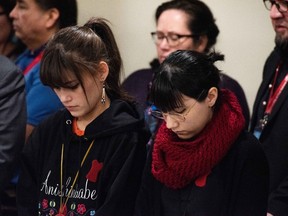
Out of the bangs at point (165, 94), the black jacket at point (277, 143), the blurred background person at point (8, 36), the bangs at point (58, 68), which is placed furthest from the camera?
the blurred background person at point (8, 36)

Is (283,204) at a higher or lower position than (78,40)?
lower

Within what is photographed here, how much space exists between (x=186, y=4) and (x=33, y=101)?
2.68 ft

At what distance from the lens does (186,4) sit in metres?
2.59

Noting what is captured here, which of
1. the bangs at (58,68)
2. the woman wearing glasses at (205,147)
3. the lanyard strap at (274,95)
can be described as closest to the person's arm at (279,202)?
the woman wearing glasses at (205,147)

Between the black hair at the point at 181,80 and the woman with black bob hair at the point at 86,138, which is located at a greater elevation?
the black hair at the point at 181,80

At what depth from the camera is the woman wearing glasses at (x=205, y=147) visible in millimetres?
1632

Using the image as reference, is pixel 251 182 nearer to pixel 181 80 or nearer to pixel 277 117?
pixel 181 80

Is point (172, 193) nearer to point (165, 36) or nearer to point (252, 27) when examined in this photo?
point (165, 36)

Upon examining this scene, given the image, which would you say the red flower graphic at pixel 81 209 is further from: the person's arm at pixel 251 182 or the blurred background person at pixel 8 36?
the blurred background person at pixel 8 36

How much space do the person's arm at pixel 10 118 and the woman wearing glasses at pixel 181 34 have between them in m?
0.56

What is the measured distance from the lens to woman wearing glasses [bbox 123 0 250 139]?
2479mm

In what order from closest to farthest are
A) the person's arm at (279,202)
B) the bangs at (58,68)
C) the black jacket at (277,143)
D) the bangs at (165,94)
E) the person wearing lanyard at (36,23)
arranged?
the bangs at (165,94)
the bangs at (58,68)
the person's arm at (279,202)
the black jacket at (277,143)
the person wearing lanyard at (36,23)

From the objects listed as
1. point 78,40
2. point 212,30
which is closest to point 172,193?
point 78,40

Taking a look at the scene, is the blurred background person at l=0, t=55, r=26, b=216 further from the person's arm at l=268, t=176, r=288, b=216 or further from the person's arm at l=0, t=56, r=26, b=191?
the person's arm at l=268, t=176, r=288, b=216
